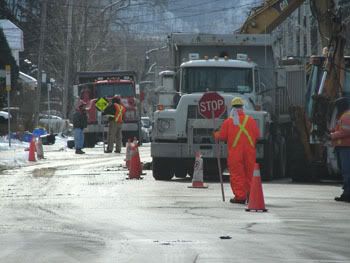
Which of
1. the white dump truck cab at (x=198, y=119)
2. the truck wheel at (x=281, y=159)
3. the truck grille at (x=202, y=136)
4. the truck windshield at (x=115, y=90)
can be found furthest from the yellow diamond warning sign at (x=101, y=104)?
the truck grille at (x=202, y=136)

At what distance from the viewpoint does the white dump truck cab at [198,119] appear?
23.0m

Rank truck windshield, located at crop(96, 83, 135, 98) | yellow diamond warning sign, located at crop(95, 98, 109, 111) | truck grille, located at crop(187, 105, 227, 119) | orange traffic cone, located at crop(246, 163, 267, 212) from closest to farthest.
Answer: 1. orange traffic cone, located at crop(246, 163, 267, 212)
2. truck grille, located at crop(187, 105, 227, 119)
3. yellow diamond warning sign, located at crop(95, 98, 109, 111)
4. truck windshield, located at crop(96, 83, 135, 98)

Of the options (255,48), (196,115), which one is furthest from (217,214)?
(255,48)

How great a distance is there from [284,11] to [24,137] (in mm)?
22492

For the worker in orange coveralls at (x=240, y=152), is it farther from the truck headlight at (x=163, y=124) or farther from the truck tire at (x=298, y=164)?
the truck tire at (x=298, y=164)

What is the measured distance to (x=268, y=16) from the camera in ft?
94.8

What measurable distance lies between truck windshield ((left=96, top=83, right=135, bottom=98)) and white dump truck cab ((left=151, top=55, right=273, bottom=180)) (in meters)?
23.6

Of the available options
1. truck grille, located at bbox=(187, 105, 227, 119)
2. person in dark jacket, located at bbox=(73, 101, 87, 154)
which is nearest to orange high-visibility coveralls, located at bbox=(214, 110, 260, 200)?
truck grille, located at bbox=(187, 105, 227, 119)

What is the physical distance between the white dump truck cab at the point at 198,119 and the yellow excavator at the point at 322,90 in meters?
0.95

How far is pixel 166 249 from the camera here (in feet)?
37.9

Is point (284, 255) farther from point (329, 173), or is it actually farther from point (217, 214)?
point (329, 173)

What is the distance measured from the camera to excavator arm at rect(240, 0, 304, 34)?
28688 mm

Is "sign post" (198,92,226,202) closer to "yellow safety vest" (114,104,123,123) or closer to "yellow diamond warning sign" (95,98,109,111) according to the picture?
"yellow safety vest" (114,104,123,123)

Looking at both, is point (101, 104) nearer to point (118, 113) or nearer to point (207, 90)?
point (118, 113)
